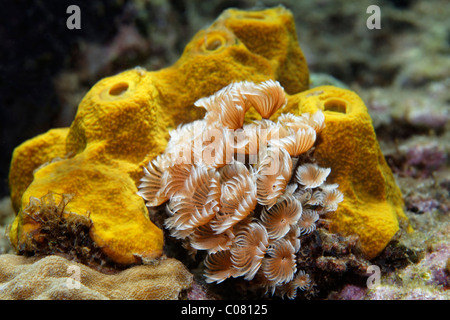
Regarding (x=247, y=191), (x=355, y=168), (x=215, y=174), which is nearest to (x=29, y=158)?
(x=215, y=174)

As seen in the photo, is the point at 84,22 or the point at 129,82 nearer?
the point at 129,82

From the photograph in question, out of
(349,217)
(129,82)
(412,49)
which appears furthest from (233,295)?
(412,49)

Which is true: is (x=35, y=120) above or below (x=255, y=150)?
below

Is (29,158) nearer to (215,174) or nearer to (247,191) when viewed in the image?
(215,174)

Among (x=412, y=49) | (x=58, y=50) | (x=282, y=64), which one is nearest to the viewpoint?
(x=282, y=64)

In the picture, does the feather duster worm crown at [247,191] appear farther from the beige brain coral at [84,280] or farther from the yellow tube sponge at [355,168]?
the beige brain coral at [84,280]

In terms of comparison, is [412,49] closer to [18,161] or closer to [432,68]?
[432,68]
